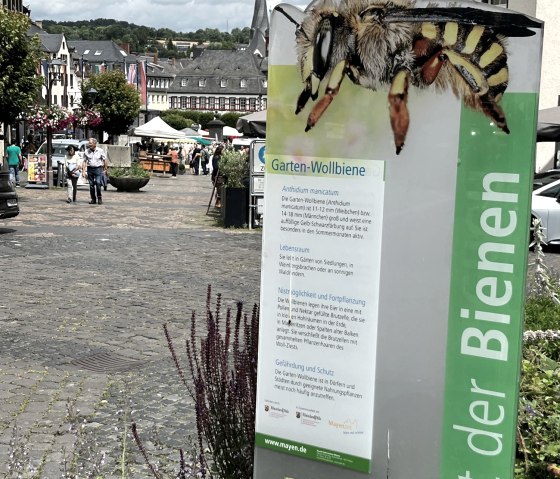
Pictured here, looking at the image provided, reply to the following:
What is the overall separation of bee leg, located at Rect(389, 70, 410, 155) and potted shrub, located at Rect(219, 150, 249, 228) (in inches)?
630

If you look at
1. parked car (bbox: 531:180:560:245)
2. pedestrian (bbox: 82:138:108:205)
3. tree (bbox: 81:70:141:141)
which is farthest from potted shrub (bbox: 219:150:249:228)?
tree (bbox: 81:70:141:141)

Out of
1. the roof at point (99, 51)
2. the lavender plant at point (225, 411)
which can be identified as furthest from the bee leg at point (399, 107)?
the roof at point (99, 51)

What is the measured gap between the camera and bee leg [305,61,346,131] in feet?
9.41

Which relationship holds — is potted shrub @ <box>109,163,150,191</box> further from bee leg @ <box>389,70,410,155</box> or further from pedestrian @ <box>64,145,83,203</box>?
bee leg @ <box>389,70,410,155</box>

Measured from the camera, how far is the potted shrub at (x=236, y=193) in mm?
18781

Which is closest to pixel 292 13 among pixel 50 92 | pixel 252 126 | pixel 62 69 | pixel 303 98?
pixel 303 98

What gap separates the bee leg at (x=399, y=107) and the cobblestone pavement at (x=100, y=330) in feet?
6.25

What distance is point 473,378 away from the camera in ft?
8.54

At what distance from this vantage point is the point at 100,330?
8.66m

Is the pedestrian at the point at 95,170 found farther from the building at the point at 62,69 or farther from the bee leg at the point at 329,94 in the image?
the building at the point at 62,69

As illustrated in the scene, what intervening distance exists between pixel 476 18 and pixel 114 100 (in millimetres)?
72536

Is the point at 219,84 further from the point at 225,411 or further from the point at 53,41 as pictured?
the point at 225,411

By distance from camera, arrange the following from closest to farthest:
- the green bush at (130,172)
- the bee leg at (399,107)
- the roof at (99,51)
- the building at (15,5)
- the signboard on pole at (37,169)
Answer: the bee leg at (399,107) < the green bush at (130,172) < the signboard on pole at (37,169) < the building at (15,5) < the roof at (99,51)

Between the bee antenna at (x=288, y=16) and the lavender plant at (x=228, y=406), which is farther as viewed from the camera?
the lavender plant at (x=228, y=406)
